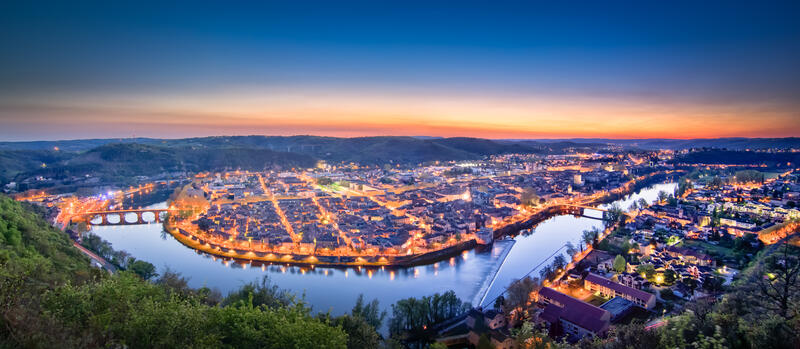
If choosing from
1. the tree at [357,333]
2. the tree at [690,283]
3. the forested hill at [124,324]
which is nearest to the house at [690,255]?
the tree at [690,283]

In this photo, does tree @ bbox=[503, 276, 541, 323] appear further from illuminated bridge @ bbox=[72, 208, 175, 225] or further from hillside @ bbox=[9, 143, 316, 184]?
hillside @ bbox=[9, 143, 316, 184]

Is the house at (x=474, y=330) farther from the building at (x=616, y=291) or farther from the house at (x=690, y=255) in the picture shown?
the house at (x=690, y=255)

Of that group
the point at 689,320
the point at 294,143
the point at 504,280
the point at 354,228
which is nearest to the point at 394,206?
the point at 354,228

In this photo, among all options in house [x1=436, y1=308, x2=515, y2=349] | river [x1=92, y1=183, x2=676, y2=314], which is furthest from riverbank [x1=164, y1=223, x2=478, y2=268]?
house [x1=436, y1=308, x2=515, y2=349]

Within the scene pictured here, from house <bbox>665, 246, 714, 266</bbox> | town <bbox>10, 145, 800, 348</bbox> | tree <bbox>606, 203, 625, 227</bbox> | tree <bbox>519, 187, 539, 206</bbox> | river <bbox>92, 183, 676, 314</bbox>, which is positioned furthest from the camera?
tree <bbox>519, 187, 539, 206</bbox>

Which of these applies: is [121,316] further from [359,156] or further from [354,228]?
[359,156]
